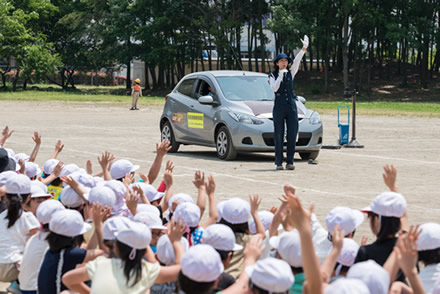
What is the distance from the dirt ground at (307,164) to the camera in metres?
11.6

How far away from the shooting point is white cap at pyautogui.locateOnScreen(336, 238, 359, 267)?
5.05m

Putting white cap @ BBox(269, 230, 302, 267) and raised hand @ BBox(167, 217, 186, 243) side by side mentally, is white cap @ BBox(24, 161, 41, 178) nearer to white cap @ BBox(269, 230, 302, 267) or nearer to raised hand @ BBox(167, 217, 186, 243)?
raised hand @ BBox(167, 217, 186, 243)

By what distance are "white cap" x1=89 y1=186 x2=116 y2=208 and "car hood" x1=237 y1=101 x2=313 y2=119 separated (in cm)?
1052

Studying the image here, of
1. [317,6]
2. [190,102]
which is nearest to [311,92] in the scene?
[317,6]

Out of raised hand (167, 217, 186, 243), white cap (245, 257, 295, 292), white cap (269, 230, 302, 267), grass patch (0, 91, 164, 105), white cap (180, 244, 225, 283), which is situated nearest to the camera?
white cap (245, 257, 295, 292)

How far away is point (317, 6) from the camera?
59.8m

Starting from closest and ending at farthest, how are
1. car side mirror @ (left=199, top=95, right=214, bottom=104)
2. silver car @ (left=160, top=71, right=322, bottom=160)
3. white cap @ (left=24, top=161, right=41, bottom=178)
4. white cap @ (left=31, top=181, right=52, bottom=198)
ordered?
white cap @ (left=31, top=181, right=52, bottom=198) → white cap @ (left=24, top=161, right=41, bottom=178) → silver car @ (left=160, top=71, right=322, bottom=160) → car side mirror @ (left=199, top=95, right=214, bottom=104)

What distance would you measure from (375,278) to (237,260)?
1.88 meters

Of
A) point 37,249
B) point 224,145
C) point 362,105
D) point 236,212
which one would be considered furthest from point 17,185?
point 362,105

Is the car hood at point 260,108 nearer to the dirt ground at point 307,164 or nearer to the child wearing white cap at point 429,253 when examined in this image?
the dirt ground at point 307,164

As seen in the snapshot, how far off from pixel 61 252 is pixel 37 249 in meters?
0.48

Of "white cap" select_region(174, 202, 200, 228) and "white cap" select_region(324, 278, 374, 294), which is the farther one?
"white cap" select_region(174, 202, 200, 228)

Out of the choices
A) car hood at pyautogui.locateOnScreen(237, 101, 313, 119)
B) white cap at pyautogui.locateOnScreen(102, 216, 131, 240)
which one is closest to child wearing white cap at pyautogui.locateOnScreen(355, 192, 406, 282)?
white cap at pyautogui.locateOnScreen(102, 216, 131, 240)

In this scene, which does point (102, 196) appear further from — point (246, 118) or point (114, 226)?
point (246, 118)
